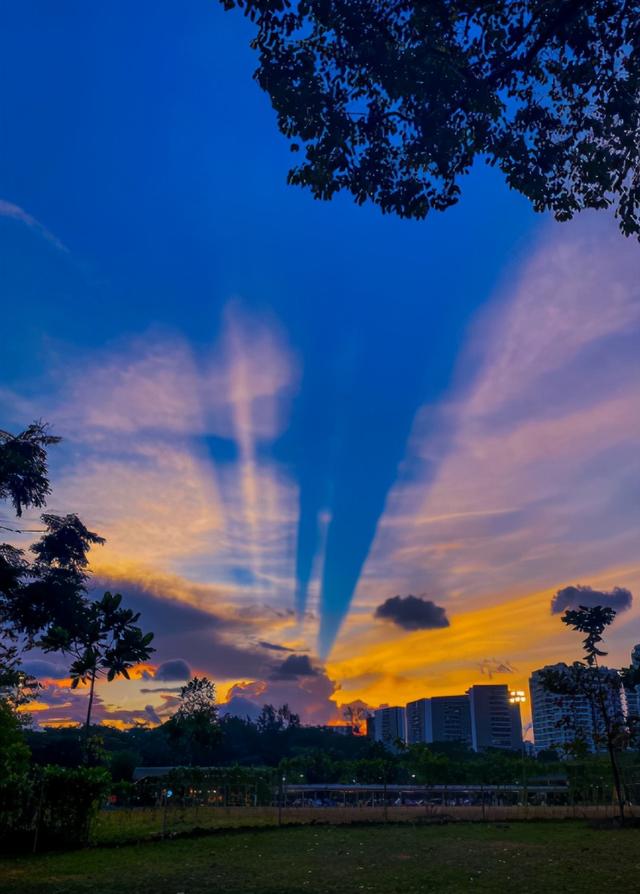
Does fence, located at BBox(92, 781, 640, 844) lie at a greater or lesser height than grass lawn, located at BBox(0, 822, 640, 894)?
lesser

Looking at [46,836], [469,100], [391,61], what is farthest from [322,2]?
[46,836]

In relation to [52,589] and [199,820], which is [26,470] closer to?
[52,589]

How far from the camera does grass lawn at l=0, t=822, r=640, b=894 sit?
13.2m

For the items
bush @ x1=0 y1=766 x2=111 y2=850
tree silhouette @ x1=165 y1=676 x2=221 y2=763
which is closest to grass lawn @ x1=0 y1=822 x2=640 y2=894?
bush @ x1=0 y1=766 x2=111 y2=850

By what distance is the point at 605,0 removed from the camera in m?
9.55

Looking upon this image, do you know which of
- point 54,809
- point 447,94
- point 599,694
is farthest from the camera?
point 599,694

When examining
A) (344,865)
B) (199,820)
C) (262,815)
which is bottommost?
(262,815)

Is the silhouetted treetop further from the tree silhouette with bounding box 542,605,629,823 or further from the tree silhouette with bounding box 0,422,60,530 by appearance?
the tree silhouette with bounding box 542,605,629,823

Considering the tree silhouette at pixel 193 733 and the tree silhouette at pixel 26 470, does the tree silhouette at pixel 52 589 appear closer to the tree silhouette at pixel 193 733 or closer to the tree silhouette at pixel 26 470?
the tree silhouette at pixel 26 470

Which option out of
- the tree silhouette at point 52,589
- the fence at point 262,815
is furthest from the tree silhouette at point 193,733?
the tree silhouette at point 52,589

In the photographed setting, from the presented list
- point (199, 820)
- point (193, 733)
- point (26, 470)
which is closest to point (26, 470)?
point (26, 470)

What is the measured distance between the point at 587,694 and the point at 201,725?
7113 cm

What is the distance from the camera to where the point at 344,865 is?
16.7 m

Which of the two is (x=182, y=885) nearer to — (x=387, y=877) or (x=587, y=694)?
(x=387, y=877)
